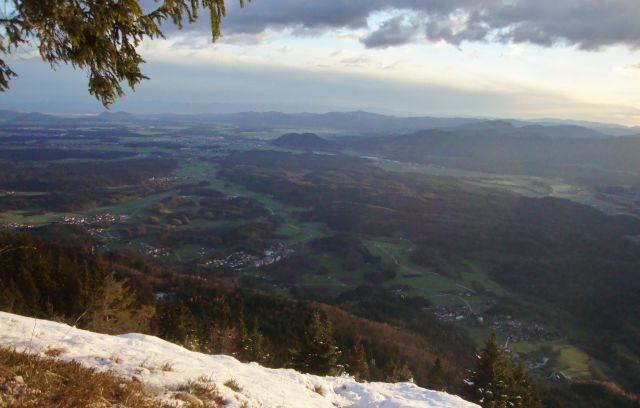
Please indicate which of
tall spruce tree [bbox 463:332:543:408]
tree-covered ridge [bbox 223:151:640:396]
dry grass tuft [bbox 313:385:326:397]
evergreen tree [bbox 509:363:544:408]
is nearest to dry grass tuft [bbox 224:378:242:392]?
dry grass tuft [bbox 313:385:326:397]

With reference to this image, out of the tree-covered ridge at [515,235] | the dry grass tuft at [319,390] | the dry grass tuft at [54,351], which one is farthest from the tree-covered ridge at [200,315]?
the tree-covered ridge at [515,235]

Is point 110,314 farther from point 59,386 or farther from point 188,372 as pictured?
point 59,386

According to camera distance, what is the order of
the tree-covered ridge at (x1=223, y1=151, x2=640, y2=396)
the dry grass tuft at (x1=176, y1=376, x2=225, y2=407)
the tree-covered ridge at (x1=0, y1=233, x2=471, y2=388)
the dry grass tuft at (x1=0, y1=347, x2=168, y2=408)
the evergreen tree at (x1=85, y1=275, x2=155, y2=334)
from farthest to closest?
1. the tree-covered ridge at (x1=223, y1=151, x2=640, y2=396)
2. the tree-covered ridge at (x1=0, y1=233, x2=471, y2=388)
3. the evergreen tree at (x1=85, y1=275, x2=155, y2=334)
4. the dry grass tuft at (x1=176, y1=376, x2=225, y2=407)
5. the dry grass tuft at (x1=0, y1=347, x2=168, y2=408)

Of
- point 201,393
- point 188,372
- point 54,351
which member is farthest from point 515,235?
point 54,351

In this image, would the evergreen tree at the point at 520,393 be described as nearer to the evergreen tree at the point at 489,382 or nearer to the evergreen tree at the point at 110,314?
the evergreen tree at the point at 489,382

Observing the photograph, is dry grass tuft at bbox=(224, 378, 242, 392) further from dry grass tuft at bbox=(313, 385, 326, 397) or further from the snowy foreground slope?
dry grass tuft at bbox=(313, 385, 326, 397)

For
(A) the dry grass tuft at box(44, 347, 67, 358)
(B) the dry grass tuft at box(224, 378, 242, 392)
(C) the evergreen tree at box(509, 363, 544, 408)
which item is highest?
(A) the dry grass tuft at box(44, 347, 67, 358)

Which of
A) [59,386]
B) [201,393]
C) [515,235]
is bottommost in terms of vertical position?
[515,235]
